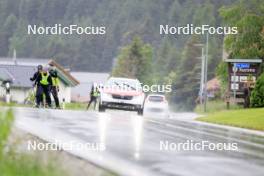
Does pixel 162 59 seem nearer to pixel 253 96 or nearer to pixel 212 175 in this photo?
pixel 253 96

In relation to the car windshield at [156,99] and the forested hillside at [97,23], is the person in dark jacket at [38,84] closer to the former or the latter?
the car windshield at [156,99]

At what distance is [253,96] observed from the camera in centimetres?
4422

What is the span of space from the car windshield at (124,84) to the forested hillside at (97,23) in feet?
256

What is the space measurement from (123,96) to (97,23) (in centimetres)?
14044

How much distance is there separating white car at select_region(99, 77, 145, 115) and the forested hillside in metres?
78.4

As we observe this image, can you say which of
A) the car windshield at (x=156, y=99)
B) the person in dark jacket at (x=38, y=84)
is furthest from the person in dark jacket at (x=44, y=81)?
the car windshield at (x=156, y=99)

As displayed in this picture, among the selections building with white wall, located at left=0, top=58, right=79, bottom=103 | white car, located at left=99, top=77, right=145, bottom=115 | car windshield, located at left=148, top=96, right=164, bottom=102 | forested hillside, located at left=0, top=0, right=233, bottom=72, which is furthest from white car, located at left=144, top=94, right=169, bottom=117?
forested hillside, located at left=0, top=0, right=233, bottom=72

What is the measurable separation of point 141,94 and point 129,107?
0.67 metres

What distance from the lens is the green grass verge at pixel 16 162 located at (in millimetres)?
8469

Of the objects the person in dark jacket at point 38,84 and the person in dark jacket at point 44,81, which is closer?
the person in dark jacket at point 38,84

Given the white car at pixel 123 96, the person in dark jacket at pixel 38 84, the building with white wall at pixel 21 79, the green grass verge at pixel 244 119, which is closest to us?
the person in dark jacket at pixel 38 84

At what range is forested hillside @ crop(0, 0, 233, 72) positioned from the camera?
121 meters

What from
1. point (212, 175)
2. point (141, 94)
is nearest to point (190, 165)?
point (212, 175)

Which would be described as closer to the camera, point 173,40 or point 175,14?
point 173,40
